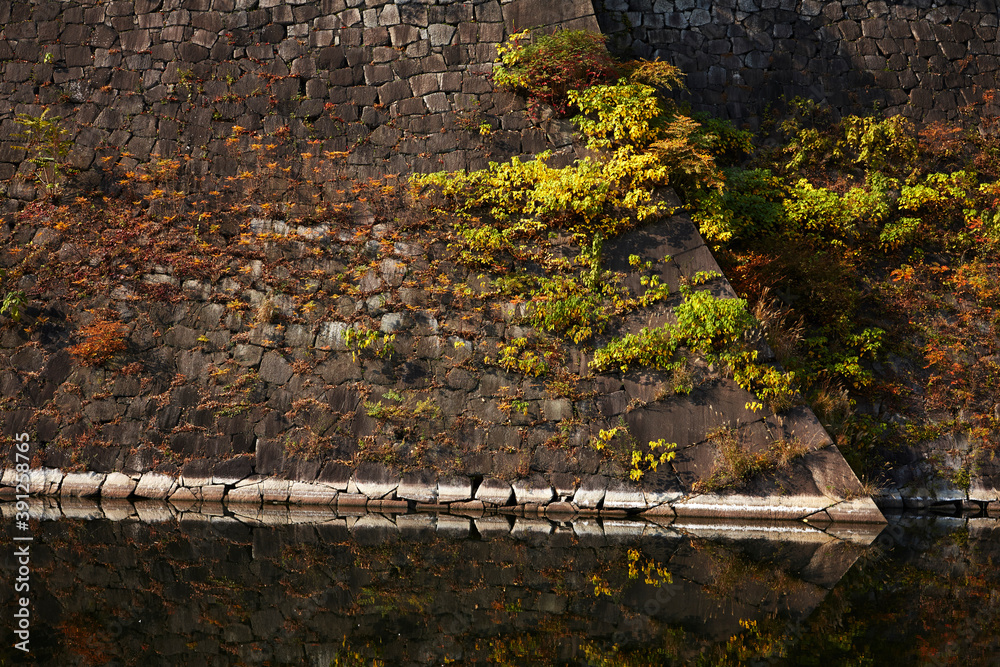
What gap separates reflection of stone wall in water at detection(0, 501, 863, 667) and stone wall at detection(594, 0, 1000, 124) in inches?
306

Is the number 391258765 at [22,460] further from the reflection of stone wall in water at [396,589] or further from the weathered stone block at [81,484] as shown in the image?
the reflection of stone wall in water at [396,589]

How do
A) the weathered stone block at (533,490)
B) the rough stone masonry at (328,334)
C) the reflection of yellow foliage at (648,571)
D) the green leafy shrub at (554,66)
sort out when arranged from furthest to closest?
the green leafy shrub at (554,66)
the rough stone masonry at (328,334)
the weathered stone block at (533,490)
the reflection of yellow foliage at (648,571)

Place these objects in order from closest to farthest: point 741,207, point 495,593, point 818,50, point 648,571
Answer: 1. point 495,593
2. point 648,571
3. point 741,207
4. point 818,50

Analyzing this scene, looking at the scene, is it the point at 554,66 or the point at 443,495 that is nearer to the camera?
the point at 443,495

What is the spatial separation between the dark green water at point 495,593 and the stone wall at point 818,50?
732 centimetres

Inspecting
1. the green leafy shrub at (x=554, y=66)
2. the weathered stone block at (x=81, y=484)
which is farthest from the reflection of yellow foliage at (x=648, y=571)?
the weathered stone block at (x=81, y=484)

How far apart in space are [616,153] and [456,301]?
9.21ft

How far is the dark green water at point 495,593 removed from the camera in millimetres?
3984

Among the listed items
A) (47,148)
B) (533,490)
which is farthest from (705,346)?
(47,148)

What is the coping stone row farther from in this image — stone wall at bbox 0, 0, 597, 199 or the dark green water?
stone wall at bbox 0, 0, 597, 199

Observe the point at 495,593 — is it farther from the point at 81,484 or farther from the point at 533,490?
the point at 81,484

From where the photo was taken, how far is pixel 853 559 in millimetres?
5645

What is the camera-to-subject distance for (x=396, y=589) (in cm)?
491

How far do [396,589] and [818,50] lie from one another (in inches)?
435
